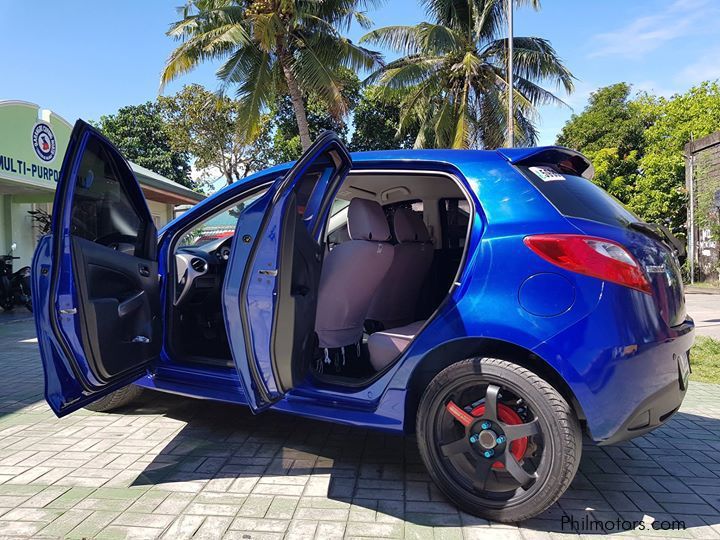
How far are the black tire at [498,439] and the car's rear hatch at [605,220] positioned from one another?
73 centimetres

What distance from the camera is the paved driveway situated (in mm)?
2541

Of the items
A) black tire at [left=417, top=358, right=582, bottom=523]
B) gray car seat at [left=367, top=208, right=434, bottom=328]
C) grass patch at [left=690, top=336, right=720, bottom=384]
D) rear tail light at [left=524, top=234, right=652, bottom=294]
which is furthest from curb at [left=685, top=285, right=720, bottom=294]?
black tire at [left=417, top=358, right=582, bottom=523]

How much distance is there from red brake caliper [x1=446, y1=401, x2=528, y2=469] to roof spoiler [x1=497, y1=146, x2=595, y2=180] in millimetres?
1271

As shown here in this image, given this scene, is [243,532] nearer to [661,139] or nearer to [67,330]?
[67,330]

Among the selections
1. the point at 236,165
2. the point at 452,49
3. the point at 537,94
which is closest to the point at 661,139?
the point at 537,94

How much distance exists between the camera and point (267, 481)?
3018 mm

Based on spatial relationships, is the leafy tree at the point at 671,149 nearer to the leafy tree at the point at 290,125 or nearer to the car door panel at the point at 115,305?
the leafy tree at the point at 290,125

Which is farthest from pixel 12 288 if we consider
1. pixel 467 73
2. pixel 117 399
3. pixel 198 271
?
pixel 467 73

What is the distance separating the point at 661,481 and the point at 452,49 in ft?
54.2

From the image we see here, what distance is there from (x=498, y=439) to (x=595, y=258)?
3.19ft

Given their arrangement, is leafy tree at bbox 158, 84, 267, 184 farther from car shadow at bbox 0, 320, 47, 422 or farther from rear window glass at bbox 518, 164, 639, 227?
rear window glass at bbox 518, 164, 639, 227

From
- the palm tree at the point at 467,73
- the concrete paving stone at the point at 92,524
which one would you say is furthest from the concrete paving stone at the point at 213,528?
the palm tree at the point at 467,73

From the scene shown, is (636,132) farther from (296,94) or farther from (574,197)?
(574,197)

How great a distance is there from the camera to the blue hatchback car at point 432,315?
7.84 ft
